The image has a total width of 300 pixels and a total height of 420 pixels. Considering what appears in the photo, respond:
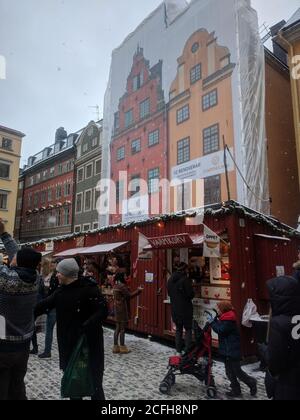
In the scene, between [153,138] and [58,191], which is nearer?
[153,138]

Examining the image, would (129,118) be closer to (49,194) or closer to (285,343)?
(49,194)

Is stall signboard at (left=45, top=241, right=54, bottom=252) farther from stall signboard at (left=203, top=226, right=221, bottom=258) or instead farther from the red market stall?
stall signboard at (left=203, top=226, right=221, bottom=258)

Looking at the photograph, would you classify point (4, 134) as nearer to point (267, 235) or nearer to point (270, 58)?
point (270, 58)

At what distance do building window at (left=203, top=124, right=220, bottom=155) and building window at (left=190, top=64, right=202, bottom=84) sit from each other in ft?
10.9

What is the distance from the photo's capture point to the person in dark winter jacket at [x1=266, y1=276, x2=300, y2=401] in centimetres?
289

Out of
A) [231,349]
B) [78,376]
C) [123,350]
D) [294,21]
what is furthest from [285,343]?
[294,21]

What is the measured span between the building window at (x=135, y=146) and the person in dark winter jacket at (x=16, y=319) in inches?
805

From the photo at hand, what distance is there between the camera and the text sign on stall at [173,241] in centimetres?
839

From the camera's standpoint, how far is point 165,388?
5.52 meters

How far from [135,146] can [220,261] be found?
1646 cm

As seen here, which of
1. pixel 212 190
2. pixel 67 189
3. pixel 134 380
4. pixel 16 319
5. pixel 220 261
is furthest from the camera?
pixel 67 189

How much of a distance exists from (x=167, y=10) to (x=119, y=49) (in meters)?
5.54
